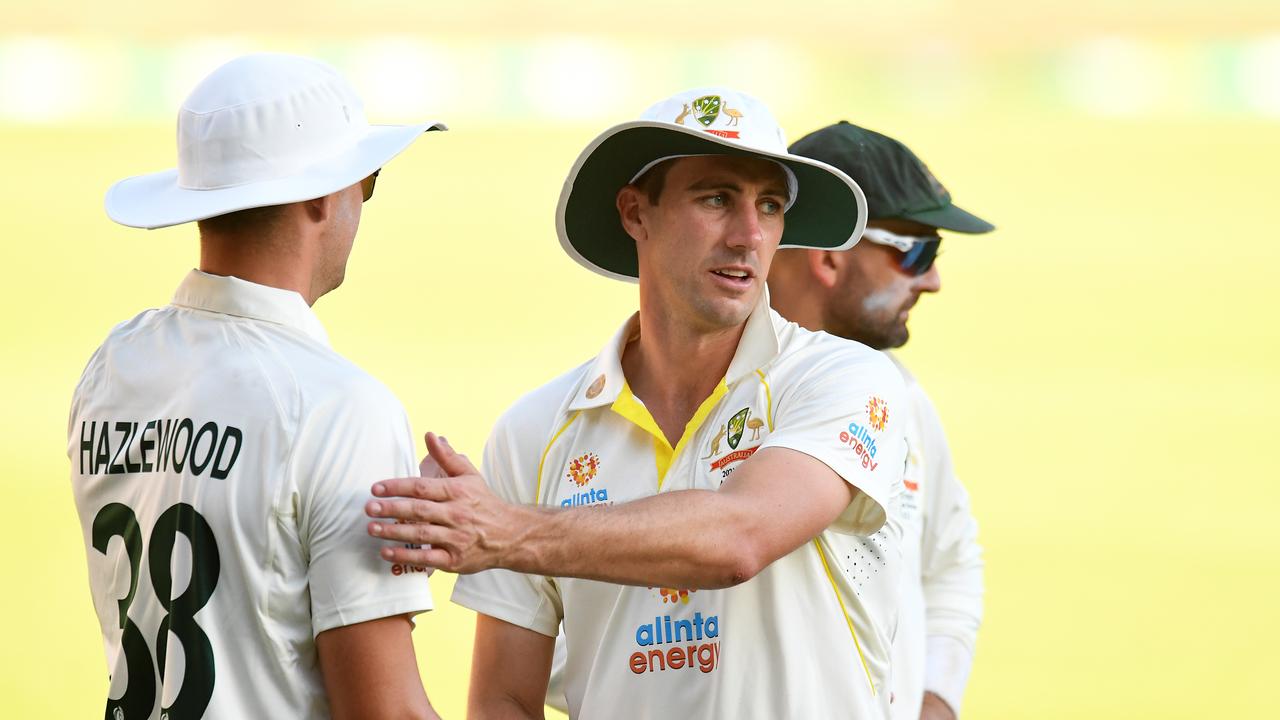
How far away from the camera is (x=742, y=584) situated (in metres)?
2.36

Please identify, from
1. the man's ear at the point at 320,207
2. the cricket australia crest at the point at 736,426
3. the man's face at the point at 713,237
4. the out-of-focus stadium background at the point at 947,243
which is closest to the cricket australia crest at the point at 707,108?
the man's face at the point at 713,237

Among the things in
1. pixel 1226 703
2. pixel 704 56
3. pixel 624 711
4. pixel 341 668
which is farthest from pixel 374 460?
pixel 704 56

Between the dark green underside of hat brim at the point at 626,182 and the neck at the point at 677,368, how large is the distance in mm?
265

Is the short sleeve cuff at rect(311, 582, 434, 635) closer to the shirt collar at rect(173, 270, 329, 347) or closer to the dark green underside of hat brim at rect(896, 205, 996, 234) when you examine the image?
the shirt collar at rect(173, 270, 329, 347)

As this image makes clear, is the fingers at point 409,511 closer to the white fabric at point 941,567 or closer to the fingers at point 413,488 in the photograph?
the fingers at point 413,488

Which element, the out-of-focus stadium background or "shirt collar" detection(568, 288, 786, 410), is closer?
"shirt collar" detection(568, 288, 786, 410)

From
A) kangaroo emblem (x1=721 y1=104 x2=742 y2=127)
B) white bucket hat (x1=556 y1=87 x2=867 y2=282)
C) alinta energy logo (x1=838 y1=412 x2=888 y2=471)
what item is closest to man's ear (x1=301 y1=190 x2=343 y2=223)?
white bucket hat (x1=556 y1=87 x2=867 y2=282)

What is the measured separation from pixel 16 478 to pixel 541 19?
410 centimetres

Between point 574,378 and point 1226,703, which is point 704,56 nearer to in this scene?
point 1226,703

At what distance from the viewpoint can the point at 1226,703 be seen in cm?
646

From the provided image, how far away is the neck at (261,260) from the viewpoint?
200 centimetres

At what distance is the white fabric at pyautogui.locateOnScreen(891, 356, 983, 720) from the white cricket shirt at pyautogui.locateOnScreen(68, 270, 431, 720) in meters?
1.77

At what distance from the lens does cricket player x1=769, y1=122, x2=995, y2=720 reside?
3500 mm

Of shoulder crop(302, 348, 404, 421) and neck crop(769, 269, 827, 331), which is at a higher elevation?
neck crop(769, 269, 827, 331)
